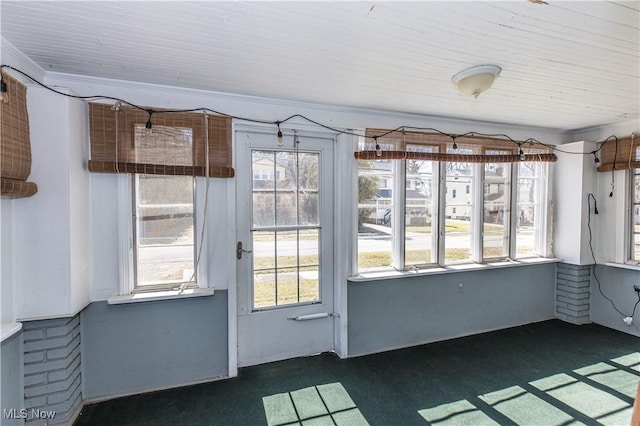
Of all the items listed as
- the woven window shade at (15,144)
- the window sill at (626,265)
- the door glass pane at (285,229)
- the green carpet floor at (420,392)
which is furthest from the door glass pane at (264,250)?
the window sill at (626,265)

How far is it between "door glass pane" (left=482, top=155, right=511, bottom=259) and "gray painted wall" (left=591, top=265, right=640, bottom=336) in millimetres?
1111

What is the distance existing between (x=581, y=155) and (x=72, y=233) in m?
4.75

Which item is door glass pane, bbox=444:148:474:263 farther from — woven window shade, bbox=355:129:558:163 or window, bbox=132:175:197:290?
window, bbox=132:175:197:290

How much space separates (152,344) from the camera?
7.54 ft

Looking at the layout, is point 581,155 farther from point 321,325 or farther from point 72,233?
point 72,233

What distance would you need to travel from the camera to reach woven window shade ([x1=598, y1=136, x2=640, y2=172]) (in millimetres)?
3174

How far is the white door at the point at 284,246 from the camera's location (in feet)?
8.57

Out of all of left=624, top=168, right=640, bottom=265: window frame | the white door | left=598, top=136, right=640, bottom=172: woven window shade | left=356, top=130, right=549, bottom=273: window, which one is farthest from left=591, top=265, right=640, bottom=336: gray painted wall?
the white door

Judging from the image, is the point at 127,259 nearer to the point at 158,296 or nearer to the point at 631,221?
the point at 158,296

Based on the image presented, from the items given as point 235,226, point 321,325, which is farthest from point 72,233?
point 321,325

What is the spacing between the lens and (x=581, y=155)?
11.4 feet

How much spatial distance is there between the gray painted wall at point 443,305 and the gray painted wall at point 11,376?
2.26 metres

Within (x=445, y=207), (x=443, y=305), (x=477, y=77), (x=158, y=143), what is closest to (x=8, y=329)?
(x=158, y=143)

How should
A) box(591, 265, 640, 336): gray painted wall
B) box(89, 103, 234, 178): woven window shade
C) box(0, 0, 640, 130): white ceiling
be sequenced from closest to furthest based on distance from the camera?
1. box(0, 0, 640, 130): white ceiling
2. box(89, 103, 234, 178): woven window shade
3. box(591, 265, 640, 336): gray painted wall
